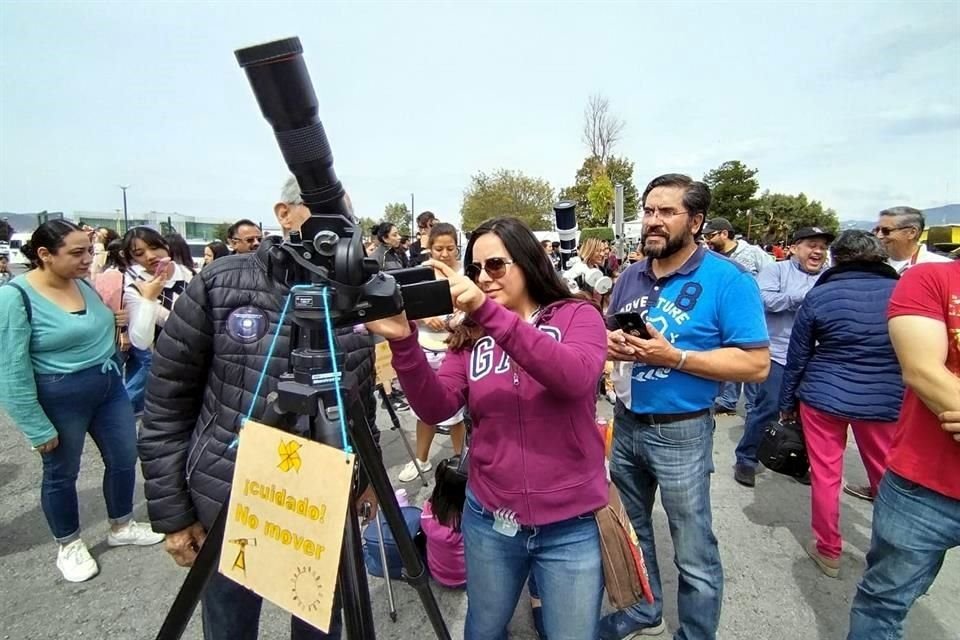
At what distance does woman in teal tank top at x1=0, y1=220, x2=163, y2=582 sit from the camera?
259 centimetres

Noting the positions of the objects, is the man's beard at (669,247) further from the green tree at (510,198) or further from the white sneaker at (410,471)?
the green tree at (510,198)

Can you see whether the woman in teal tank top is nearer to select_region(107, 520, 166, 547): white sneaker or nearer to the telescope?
select_region(107, 520, 166, 547): white sneaker

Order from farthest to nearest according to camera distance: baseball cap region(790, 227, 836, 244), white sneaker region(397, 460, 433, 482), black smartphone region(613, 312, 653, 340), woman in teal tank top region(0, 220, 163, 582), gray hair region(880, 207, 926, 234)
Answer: baseball cap region(790, 227, 836, 244)
white sneaker region(397, 460, 433, 482)
gray hair region(880, 207, 926, 234)
woman in teal tank top region(0, 220, 163, 582)
black smartphone region(613, 312, 653, 340)

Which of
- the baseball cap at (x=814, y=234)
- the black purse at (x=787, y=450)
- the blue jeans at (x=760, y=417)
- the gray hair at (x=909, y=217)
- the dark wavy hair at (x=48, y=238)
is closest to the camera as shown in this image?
the dark wavy hair at (x=48, y=238)

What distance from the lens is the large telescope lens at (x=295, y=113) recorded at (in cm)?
87

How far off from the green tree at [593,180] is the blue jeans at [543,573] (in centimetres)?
3891

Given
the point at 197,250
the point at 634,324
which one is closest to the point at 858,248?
the point at 634,324

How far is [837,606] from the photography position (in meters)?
2.63

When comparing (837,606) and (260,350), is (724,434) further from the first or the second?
(260,350)

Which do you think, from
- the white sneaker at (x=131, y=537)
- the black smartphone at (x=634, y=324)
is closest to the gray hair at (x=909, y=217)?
the black smartphone at (x=634, y=324)

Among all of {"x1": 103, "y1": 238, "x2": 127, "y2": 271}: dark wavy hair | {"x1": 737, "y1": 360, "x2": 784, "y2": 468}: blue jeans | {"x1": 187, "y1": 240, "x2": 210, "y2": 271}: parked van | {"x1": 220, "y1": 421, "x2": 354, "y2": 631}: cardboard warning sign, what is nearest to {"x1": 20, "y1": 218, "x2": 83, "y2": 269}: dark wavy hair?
{"x1": 103, "y1": 238, "x2": 127, "y2": 271}: dark wavy hair

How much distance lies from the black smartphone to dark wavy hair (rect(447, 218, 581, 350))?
434 millimetres

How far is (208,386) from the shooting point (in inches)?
63.8

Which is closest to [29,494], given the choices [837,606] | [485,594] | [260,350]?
[260,350]
